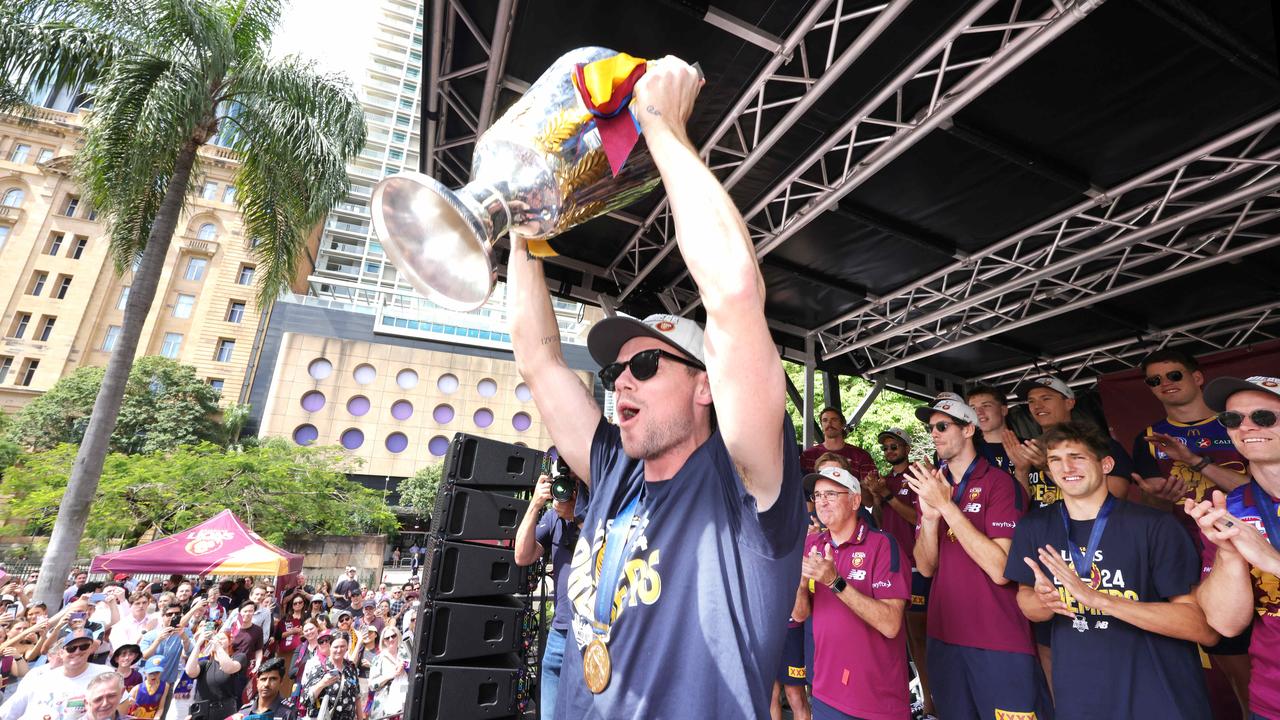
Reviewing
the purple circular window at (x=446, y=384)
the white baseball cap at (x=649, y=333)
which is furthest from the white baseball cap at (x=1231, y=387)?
the purple circular window at (x=446, y=384)

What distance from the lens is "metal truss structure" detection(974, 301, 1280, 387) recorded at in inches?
340

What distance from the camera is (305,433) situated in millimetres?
34500

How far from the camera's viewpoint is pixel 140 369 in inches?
1200

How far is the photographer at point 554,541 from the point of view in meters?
3.86

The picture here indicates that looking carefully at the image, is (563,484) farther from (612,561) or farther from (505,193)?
(505,193)

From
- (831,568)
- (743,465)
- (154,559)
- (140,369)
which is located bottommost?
(154,559)

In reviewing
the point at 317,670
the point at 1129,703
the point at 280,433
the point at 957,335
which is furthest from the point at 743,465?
the point at 280,433

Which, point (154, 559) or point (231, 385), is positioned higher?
point (231, 385)

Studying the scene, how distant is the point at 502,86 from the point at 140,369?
115 feet

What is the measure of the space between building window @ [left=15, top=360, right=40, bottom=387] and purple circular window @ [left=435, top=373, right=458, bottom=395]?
22.7 metres

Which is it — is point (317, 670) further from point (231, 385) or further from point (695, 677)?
point (231, 385)

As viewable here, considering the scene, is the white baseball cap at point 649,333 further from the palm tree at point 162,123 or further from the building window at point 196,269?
the building window at point 196,269

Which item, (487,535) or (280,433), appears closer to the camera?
(487,535)

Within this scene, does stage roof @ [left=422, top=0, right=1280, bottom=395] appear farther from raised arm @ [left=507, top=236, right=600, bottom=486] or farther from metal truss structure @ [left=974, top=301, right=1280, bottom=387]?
raised arm @ [left=507, top=236, right=600, bottom=486]
